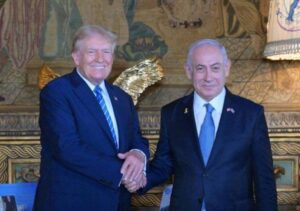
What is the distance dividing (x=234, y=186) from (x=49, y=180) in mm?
993

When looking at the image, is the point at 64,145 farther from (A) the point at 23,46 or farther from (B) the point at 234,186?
(A) the point at 23,46

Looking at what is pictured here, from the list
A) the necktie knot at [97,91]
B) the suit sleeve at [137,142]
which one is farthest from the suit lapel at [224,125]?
the necktie knot at [97,91]

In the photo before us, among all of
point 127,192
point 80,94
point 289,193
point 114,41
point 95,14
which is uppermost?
point 95,14

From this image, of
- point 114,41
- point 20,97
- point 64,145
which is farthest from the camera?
point 20,97

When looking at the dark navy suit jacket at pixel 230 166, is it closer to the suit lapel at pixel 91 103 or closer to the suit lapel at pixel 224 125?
the suit lapel at pixel 224 125

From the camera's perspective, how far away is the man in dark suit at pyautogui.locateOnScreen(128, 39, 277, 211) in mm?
2799

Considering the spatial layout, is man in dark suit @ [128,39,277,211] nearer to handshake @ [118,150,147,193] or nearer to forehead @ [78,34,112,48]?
handshake @ [118,150,147,193]

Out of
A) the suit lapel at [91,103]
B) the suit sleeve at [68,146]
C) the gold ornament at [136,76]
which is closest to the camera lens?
the suit sleeve at [68,146]

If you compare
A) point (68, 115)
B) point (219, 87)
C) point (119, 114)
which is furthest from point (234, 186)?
point (68, 115)

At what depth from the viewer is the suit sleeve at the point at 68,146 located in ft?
9.08

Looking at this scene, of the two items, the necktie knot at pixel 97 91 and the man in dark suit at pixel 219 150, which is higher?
the necktie knot at pixel 97 91

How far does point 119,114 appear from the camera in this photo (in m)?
3.03

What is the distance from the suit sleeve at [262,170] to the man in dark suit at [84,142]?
0.63 meters

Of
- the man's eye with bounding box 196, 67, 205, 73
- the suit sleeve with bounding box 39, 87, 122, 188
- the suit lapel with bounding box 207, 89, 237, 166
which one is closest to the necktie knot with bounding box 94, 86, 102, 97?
the suit sleeve with bounding box 39, 87, 122, 188
